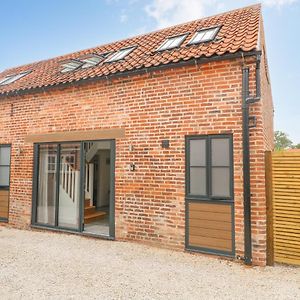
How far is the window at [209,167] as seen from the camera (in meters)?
6.12

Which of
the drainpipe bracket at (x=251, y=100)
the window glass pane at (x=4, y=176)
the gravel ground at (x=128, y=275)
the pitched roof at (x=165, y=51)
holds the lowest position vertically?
the gravel ground at (x=128, y=275)

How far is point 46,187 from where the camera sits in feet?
29.3

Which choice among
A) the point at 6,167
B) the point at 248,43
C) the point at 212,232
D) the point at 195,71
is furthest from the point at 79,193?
the point at 248,43

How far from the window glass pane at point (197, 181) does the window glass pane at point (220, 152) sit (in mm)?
354

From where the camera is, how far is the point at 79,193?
8.16 m

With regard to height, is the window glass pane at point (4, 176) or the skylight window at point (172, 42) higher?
the skylight window at point (172, 42)

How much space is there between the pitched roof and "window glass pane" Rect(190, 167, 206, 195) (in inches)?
99.8

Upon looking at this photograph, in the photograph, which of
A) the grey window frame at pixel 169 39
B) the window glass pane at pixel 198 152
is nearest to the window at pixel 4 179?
the grey window frame at pixel 169 39

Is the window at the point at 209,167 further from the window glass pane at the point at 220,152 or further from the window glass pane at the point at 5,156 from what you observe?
the window glass pane at the point at 5,156

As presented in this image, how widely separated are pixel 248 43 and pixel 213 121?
1819mm

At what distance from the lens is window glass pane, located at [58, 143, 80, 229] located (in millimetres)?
8266

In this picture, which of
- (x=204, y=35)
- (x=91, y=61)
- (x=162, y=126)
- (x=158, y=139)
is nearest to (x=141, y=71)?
(x=162, y=126)

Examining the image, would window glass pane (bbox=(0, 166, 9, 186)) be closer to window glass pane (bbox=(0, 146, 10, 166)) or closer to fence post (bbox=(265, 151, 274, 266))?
window glass pane (bbox=(0, 146, 10, 166))

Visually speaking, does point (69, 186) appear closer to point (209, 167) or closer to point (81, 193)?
point (81, 193)
